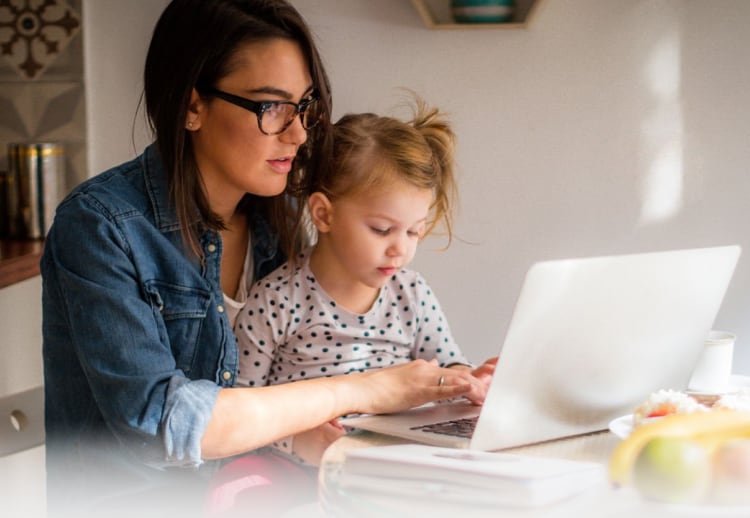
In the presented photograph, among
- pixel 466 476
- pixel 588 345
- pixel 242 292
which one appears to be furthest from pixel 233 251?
pixel 466 476

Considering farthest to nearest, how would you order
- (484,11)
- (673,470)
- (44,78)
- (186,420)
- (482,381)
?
(44,78)
(484,11)
(482,381)
(186,420)
(673,470)

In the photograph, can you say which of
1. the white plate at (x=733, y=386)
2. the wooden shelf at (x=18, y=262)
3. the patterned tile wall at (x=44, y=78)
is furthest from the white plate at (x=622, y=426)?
the patterned tile wall at (x=44, y=78)

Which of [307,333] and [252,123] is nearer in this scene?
[252,123]

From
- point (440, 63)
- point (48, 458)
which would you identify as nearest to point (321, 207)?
point (48, 458)

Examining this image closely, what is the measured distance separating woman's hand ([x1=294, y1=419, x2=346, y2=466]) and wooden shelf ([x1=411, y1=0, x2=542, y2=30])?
4.30 feet

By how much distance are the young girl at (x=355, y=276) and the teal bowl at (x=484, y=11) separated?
0.79 metres

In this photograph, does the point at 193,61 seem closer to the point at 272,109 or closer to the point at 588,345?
the point at 272,109

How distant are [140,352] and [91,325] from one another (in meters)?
0.08

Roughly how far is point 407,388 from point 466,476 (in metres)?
0.42

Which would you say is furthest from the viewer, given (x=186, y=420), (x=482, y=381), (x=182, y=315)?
(x=182, y=315)

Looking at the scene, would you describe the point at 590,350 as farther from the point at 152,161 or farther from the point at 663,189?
the point at 663,189

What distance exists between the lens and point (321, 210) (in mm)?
1735

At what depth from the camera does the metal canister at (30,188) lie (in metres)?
2.59

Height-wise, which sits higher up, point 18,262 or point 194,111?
point 194,111
